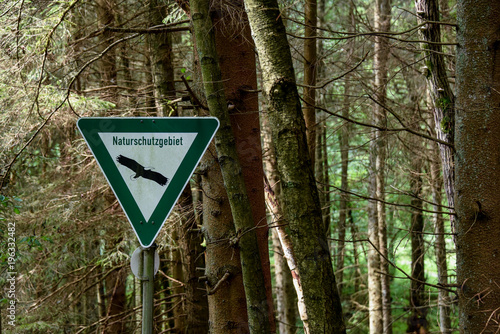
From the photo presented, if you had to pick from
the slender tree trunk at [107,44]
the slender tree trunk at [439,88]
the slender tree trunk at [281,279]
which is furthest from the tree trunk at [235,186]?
the slender tree trunk at [281,279]

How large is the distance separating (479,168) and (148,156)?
2.62 metres

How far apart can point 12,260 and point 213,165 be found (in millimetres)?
3922

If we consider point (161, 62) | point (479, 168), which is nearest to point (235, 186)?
point (479, 168)

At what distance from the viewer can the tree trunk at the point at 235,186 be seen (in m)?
3.48

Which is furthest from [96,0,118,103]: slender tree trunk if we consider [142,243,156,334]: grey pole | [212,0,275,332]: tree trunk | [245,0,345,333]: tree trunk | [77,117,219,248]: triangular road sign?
[142,243,156,334]: grey pole

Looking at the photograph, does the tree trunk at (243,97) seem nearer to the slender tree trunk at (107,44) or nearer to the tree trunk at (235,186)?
the tree trunk at (235,186)

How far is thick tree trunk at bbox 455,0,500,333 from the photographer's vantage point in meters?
3.61

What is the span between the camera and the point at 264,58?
128 inches

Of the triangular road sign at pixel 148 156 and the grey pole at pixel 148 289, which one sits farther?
the triangular road sign at pixel 148 156

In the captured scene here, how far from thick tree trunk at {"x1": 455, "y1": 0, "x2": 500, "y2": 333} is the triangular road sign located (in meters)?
2.30

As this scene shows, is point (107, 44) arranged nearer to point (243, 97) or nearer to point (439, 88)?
point (243, 97)

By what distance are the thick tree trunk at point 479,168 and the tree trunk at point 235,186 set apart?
162 centimetres

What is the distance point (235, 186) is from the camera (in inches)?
138

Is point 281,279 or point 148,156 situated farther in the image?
point 281,279
